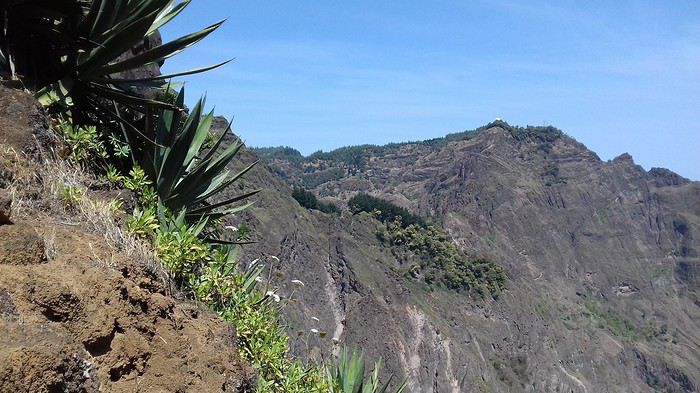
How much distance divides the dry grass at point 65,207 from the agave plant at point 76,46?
0.91 metres

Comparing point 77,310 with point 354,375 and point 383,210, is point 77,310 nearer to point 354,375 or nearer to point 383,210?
point 354,375

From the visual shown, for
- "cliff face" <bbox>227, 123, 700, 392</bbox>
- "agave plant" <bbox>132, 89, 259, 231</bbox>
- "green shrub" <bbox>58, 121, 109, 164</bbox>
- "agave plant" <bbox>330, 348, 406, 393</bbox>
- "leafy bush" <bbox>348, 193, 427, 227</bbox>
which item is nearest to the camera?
"green shrub" <bbox>58, 121, 109, 164</bbox>

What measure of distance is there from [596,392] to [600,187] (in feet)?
199

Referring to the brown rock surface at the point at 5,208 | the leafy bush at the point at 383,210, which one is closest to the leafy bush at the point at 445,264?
the leafy bush at the point at 383,210

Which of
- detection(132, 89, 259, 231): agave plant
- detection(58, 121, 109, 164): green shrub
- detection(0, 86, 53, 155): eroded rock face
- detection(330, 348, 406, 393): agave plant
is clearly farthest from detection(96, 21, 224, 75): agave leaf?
detection(330, 348, 406, 393): agave plant

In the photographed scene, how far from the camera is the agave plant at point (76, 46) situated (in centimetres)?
445

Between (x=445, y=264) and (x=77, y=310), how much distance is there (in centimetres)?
6032

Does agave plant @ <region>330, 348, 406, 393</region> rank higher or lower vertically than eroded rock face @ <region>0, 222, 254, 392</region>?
lower

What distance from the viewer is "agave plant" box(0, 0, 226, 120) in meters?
4.45

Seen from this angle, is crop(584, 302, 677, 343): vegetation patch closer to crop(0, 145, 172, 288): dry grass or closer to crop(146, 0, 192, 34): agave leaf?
crop(146, 0, 192, 34): agave leaf

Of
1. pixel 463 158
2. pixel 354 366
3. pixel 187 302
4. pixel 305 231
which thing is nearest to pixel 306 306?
pixel 305 231

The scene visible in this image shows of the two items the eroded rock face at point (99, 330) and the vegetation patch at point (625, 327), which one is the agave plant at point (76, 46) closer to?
the eroded rock face at point (99, 330)

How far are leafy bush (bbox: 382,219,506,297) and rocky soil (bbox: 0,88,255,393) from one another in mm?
55727

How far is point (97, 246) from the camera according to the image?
323 centimetres
